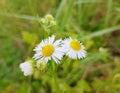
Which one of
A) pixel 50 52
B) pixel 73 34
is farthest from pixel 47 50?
pixel 73 34

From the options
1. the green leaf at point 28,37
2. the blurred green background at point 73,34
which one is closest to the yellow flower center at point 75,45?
the blurred green background at point 73,34

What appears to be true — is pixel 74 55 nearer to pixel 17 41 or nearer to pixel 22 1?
pixel 17 41

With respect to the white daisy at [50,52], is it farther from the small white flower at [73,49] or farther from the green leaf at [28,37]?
the green leaf at [28,37]

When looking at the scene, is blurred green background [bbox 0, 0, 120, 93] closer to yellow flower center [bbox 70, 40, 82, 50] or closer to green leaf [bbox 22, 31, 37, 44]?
green leaf [bbox 22, 31, 37, 44]

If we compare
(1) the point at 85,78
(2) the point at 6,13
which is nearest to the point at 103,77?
(1) the point at 85,78

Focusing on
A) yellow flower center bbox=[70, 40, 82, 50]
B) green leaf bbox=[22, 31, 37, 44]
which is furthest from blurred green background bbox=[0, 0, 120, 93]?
yellow flower center bbox=[70, 40, 82, 50]

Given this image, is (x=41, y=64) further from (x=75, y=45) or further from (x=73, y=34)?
(x=73, y=34)
